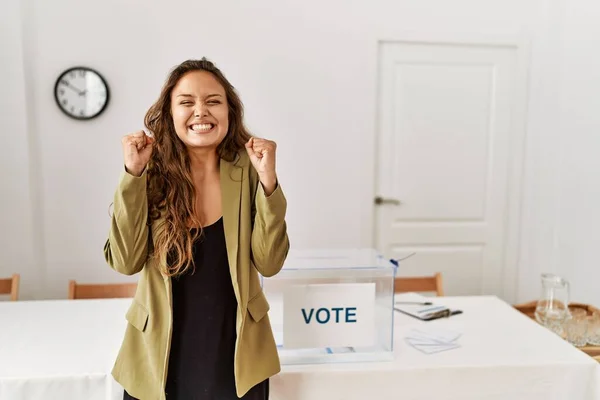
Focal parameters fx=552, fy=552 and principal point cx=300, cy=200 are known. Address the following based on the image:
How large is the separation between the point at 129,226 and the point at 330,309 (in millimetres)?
631

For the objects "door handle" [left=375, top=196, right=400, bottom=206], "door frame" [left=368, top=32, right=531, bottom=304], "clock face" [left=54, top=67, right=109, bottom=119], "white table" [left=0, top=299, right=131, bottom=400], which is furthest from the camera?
"door handle" [left=375, top=196, right=400, bottom=206]

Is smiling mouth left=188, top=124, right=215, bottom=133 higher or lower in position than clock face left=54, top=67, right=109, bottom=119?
lower

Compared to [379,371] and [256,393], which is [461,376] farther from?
[256,393]

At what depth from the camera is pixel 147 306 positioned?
117cm

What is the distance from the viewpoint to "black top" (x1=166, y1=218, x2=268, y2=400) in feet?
3.87

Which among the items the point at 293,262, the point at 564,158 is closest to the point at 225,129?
the point at 293,262

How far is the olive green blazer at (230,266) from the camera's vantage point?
3.72ft

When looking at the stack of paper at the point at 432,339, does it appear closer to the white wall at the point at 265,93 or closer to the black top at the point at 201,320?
the black top at the point at 201,320

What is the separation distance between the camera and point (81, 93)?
2957 millimetres

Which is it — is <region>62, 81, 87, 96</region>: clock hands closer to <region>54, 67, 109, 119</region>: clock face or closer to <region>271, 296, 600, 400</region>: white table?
<region>54, 67, 109, 119</region>: clock face

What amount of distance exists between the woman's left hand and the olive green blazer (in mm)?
17

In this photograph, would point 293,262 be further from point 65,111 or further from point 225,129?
point 65,111

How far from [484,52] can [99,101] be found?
227 centimetres

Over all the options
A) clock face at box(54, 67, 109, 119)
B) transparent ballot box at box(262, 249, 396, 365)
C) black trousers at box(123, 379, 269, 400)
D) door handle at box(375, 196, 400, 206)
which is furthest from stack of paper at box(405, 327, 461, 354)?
clock face at box(54, 67, 109, 119)
